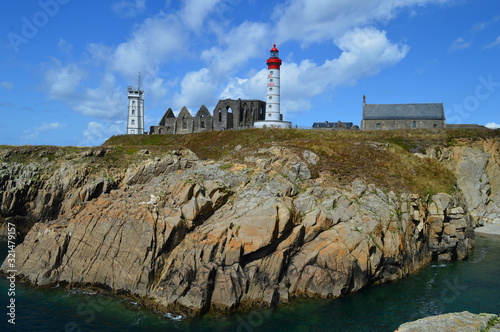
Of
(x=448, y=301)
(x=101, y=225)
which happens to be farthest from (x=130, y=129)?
(x=448, y=301)

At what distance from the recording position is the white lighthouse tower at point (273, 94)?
92750mm

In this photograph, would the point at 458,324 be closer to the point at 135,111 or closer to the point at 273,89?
the point at 273,89

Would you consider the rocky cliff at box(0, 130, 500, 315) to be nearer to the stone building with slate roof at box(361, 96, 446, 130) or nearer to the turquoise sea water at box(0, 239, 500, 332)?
the turquoise sea water at box(0, 239, 500, 332)

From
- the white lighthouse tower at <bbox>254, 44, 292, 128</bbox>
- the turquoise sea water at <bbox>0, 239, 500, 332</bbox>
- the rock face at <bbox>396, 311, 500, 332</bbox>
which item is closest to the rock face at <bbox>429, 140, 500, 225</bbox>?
the turquoise sea water at <bbox>0, 239, 500, 332</bbox>

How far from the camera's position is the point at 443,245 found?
46.2 metres

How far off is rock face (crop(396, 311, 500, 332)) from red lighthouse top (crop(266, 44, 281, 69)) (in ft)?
273

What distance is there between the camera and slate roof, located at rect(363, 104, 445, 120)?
89.6 m

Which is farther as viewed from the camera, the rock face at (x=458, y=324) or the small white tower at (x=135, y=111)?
the small white tower at (x=135, y=111)

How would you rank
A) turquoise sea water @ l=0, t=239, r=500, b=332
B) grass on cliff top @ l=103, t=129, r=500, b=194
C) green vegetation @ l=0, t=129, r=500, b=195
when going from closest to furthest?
turquoise sea water @ l=0, t=239, r=500, b=332
grass on cliff top @ l=103, t=129, r=500, b=194
green vegetation @ l=0, t=129, r=500, b=195

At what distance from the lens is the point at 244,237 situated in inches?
1379

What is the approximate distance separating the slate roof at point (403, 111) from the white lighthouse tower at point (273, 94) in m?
20.6

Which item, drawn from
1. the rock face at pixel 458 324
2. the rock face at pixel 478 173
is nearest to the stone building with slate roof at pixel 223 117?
the rock face at pixel 478 173

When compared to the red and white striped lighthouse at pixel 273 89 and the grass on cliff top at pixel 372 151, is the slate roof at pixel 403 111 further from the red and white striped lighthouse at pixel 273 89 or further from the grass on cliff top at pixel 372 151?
the red and white striped lighthouse at pixel 273 89

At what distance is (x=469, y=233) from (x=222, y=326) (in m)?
38.7
